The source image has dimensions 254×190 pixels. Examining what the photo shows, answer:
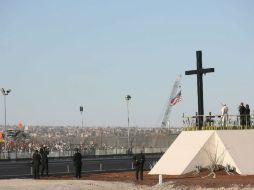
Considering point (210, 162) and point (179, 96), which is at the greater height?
point (179, 96)

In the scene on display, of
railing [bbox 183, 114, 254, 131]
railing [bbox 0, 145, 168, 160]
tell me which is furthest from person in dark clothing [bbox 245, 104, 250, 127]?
railing [bbox 0, 145, 168, 160]

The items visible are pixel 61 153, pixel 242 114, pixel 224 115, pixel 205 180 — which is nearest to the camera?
pixel 205 180

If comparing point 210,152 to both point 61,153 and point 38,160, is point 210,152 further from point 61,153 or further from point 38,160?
A: point 61,153

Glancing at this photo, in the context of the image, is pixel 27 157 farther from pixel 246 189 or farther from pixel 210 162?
pixel 246 189

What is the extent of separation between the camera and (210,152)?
31.7 metres

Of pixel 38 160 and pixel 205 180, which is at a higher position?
pixel 38 160

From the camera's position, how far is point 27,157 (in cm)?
6231

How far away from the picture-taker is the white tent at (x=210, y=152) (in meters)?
30.8

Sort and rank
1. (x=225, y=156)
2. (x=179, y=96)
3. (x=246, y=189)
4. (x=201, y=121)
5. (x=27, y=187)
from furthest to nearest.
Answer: (x=179, y=96) → (x=201, y=121) → (x=225, y=156) → (x=27, y=187) → (x=246, y=189)

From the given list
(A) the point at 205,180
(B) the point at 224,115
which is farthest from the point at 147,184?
(B) the point at 224,115

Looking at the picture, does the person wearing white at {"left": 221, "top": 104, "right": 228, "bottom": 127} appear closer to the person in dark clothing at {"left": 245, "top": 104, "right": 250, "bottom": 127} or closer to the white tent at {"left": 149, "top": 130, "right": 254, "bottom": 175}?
the white tent at {"left": 149, "top": 130, "right": 254, "bottom": 175}

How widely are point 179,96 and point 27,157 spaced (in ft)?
53.4

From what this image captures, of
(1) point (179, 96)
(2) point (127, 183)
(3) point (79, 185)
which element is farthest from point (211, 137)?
(1) point (179, 96)

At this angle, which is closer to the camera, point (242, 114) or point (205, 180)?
point (205, 180)
